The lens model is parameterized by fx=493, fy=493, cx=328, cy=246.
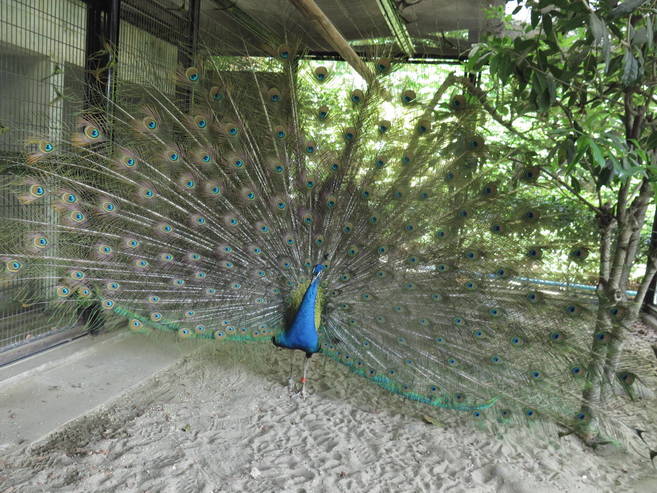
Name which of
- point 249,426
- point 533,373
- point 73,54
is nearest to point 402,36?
point 73,54

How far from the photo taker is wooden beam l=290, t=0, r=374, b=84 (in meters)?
3.03

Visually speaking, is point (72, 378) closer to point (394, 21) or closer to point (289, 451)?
point (289, 451)

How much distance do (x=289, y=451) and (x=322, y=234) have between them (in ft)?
5.22

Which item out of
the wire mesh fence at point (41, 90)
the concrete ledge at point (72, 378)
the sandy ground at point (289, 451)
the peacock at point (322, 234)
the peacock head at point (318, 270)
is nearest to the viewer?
the sandy ground at point (289, 451)

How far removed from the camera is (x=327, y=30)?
3.35 metres

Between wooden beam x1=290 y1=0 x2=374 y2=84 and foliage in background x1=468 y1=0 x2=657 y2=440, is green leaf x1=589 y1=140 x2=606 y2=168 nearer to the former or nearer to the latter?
foliage in background x1=468 y1=0 x2=657 y2=440

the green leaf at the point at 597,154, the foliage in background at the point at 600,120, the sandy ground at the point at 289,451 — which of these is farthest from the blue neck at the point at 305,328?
the green leaf at the point at 597,154

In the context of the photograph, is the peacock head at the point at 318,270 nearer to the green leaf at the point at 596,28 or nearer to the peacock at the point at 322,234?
the peacock at the point at 322,234

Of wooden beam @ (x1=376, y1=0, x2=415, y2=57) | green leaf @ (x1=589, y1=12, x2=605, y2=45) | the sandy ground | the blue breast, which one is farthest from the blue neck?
green leaf @ (x1=589, y1=12, x2=605, y2=45)

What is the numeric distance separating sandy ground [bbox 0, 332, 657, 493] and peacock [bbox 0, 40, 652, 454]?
0.88 ft

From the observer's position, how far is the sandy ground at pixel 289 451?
263 centimetres

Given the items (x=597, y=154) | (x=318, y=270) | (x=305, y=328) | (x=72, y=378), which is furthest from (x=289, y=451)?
(x=597, y=154)

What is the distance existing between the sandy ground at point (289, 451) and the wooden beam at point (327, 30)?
2.40 m

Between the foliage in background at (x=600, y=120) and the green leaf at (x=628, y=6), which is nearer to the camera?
the green leaf at (x=628, y=6)
